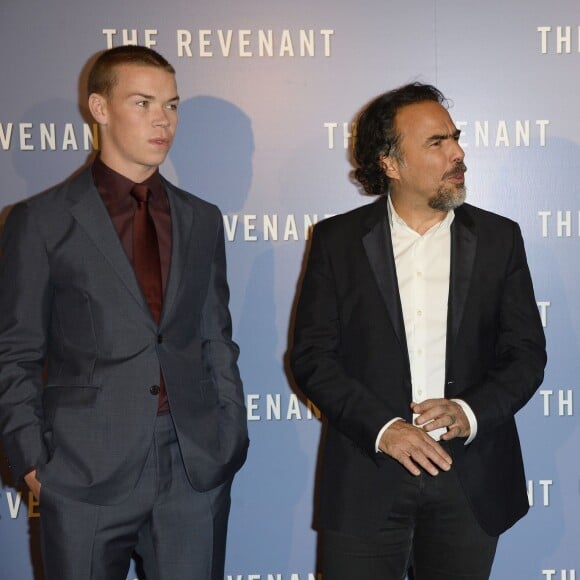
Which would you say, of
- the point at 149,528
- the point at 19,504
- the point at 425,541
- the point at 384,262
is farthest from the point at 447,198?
the point at 19,504

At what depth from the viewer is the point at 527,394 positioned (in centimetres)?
251

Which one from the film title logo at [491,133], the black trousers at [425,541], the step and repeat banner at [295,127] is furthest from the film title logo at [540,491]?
the film title logo at [491,133]

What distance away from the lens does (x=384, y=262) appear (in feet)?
8.45

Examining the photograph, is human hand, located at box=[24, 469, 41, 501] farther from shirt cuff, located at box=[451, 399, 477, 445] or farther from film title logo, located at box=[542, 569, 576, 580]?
film title logo, located at box=[542, 569, 576, 580]

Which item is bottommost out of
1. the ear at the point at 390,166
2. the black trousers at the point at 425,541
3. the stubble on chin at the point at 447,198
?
the black trousers at the point at 425,541

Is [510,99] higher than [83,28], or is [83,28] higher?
[83,28]

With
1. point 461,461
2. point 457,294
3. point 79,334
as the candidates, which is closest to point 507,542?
point 461,461

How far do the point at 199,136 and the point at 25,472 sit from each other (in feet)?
4.87

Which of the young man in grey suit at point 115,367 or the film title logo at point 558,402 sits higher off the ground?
the young man in grey suit at point 115,367

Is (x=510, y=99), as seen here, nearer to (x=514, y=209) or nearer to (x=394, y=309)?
(x=514, y=209)

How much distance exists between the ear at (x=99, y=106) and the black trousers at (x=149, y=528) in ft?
2.86

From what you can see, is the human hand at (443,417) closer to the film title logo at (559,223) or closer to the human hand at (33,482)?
the human hand at (33,482)

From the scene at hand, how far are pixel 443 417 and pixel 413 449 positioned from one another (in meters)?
0.12

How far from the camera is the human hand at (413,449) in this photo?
7.52 ft
